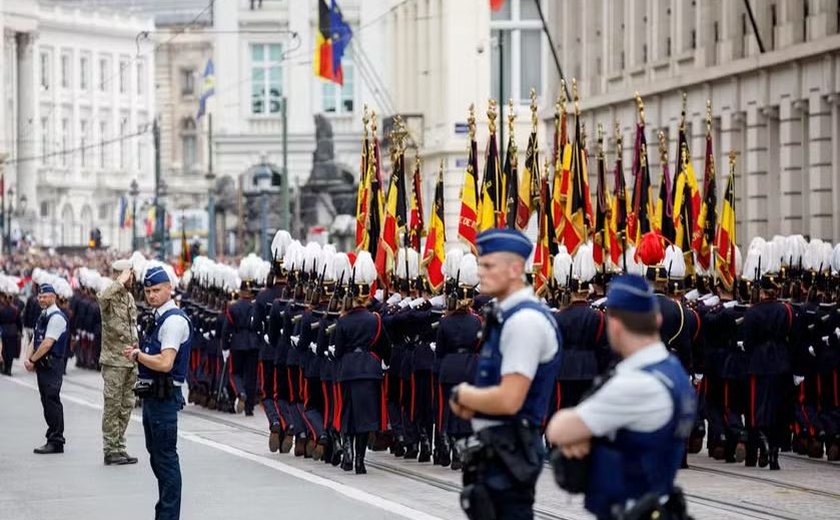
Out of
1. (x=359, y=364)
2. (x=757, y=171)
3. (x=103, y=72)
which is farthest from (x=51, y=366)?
(x=103, y=72)

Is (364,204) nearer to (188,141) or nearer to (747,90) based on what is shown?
(747,90)

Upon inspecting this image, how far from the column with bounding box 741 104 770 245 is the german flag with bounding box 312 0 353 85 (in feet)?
63.8

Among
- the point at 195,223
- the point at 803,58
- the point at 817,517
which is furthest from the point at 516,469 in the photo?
the point at 195,223

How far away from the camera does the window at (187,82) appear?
532 ft

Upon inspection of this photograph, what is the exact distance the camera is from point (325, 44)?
57406mm

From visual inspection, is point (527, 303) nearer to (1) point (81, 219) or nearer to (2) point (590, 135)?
(2) point (590, 135)

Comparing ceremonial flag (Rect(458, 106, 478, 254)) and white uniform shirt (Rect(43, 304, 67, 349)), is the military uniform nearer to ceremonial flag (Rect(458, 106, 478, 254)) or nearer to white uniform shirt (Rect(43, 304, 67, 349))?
white uniform shirt (Rect(43, 304, 67, 349))

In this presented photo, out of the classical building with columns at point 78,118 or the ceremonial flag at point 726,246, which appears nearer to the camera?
the ceremonial flag at point 726,246

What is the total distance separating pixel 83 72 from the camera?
152125mm

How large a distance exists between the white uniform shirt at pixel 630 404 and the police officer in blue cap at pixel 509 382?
1.59 meters

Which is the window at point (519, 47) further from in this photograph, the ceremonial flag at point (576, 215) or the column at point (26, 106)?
the column at point (26, 106)

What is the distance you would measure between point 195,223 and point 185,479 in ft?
268

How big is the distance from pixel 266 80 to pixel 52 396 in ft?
214

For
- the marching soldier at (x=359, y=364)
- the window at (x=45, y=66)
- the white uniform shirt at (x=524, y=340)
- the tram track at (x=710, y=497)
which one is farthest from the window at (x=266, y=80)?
the white uniform shirt at (x=524, y=340)
